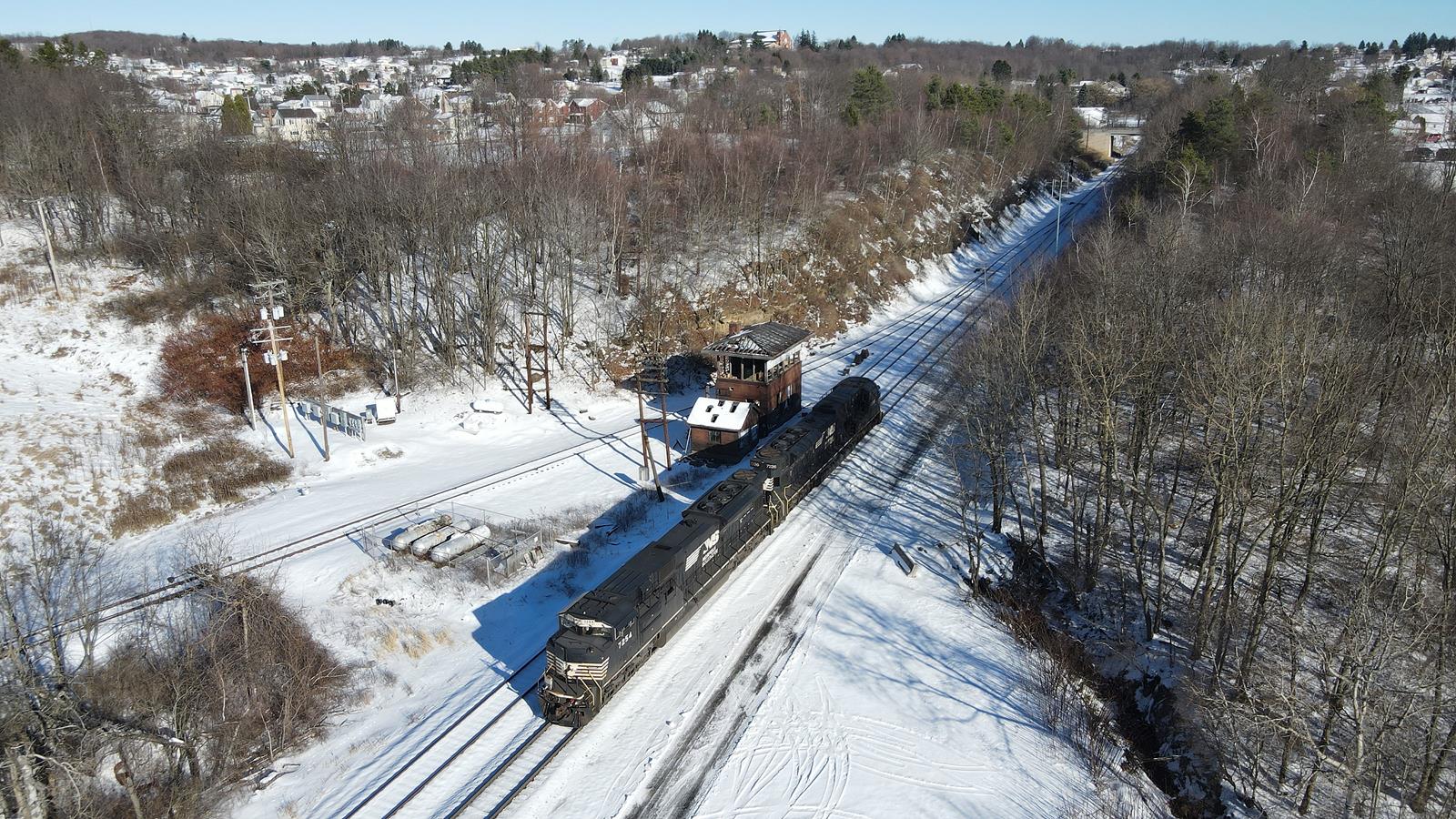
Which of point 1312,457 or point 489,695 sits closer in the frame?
point 1312,457

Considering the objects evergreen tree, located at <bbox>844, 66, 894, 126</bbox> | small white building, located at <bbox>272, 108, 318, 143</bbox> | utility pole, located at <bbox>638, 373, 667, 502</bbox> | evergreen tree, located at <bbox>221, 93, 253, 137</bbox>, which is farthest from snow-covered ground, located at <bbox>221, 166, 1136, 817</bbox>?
small white building, located at <bbox>272, 108, 318, 143</bbox>

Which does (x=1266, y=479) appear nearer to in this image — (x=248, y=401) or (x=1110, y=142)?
(x=248, y=401)

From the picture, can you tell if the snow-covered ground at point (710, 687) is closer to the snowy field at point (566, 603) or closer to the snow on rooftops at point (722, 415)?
the snowy field at point (566, 603)

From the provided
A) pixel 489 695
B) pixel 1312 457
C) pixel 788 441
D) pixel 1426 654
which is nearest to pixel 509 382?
pixel 788 441

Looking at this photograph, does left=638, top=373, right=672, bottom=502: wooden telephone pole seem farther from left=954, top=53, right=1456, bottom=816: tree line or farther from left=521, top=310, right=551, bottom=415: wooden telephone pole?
left=954, top=53, right=1456, bottom=816: tree line

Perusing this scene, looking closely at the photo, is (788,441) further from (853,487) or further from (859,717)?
(859,717)

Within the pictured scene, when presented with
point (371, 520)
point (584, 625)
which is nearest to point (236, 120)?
point (371, 520)
